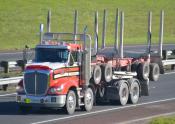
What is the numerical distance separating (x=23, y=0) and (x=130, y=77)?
160 feet

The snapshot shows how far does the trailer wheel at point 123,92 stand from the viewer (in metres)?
26.3

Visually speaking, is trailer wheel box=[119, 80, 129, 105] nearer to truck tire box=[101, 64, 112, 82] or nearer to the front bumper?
truck tire box=[101, 64, 112, 82]

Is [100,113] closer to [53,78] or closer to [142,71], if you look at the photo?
[53,78]

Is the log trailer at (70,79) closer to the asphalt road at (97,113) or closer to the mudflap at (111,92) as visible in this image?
the mudflap at (111,92)

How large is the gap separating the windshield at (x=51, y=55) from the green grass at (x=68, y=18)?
30.4 metres

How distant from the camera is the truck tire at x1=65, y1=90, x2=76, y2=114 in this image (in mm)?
23688

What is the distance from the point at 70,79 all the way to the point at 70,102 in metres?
0.80

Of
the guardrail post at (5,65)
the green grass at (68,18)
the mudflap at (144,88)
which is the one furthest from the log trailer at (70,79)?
the green grass at (68,18)

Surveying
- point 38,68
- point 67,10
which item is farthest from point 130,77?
point 67,10

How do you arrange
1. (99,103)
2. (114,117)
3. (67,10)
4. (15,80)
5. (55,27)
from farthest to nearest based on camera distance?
(67,10), (55,27), (15,80), (99,103), (114,117)

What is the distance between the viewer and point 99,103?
26.8 m

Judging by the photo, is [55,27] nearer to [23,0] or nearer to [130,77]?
[23,0]

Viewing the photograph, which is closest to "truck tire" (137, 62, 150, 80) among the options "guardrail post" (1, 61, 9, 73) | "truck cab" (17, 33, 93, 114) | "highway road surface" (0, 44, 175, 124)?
"highway road surface" (0, 44, 175, 124)

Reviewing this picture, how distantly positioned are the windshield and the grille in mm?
917
